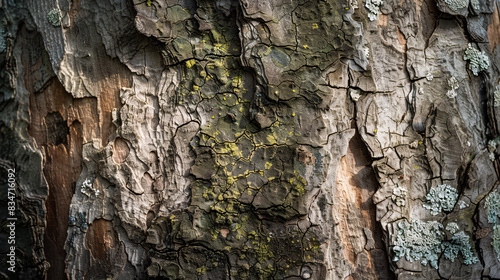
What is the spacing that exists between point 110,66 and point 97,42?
0.15 meters

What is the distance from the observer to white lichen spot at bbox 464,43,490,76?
1.91 metres

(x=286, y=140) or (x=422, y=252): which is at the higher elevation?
(x=286, y=140)

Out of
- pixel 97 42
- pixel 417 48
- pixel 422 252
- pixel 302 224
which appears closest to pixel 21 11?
pixel 97 42

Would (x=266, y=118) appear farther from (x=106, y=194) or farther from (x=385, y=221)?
(x=106, y=194)

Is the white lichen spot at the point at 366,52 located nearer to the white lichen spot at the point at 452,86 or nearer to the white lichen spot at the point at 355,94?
the white lichen spot at the point at 355,94

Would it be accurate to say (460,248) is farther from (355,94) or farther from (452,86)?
(355,94)

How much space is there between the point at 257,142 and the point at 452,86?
1.15 m

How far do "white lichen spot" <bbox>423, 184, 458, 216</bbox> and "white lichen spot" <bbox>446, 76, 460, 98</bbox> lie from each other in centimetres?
51

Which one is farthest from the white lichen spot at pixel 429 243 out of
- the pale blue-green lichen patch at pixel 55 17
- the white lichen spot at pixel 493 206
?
the pale blue-green lichen patch at pixel 55 17

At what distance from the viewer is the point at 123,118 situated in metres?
1.80

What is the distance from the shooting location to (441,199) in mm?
1824

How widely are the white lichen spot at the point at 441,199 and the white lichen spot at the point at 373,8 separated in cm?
100

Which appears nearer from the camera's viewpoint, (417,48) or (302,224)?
(302,224)

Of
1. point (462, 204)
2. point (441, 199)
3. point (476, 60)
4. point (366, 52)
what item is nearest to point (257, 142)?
point (366, 52)
